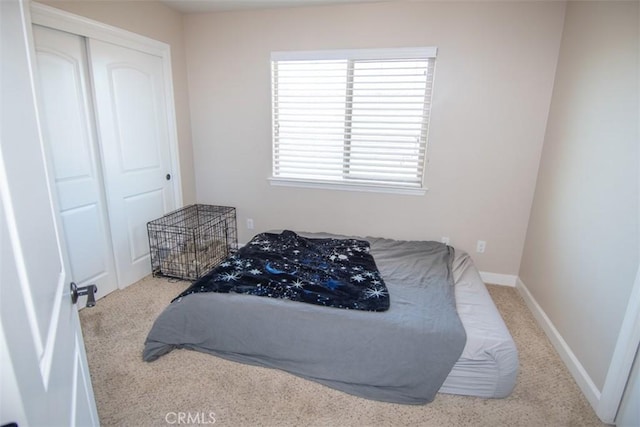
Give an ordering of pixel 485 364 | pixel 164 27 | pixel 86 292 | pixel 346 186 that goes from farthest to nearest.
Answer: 1. pixel 346 186
2. pixel 164 27
3. pixel 485 364
4. pixel 86 292

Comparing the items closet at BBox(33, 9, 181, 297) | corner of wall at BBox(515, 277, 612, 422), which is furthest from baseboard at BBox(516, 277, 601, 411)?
closet at BBox(33, 9, 181, 297)

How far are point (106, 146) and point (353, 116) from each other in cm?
209

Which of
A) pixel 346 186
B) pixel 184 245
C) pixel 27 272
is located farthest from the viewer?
pixel 346 186

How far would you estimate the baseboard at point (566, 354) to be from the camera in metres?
1.78

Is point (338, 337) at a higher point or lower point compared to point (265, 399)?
higher

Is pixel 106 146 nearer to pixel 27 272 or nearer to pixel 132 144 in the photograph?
pixel 132 144

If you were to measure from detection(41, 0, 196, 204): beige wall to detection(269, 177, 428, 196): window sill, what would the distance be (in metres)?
0.94

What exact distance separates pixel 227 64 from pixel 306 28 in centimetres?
86

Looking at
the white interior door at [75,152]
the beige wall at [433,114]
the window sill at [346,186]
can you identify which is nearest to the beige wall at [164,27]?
the beige wall at [433,114]

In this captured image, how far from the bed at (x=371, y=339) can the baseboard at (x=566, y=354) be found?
44cm

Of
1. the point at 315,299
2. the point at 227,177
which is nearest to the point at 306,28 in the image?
the point at 227,177

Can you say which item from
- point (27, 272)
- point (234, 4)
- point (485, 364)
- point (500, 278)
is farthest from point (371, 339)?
Answer: point (234, 4)

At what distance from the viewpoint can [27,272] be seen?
21.3 inches

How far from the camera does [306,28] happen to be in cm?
296
